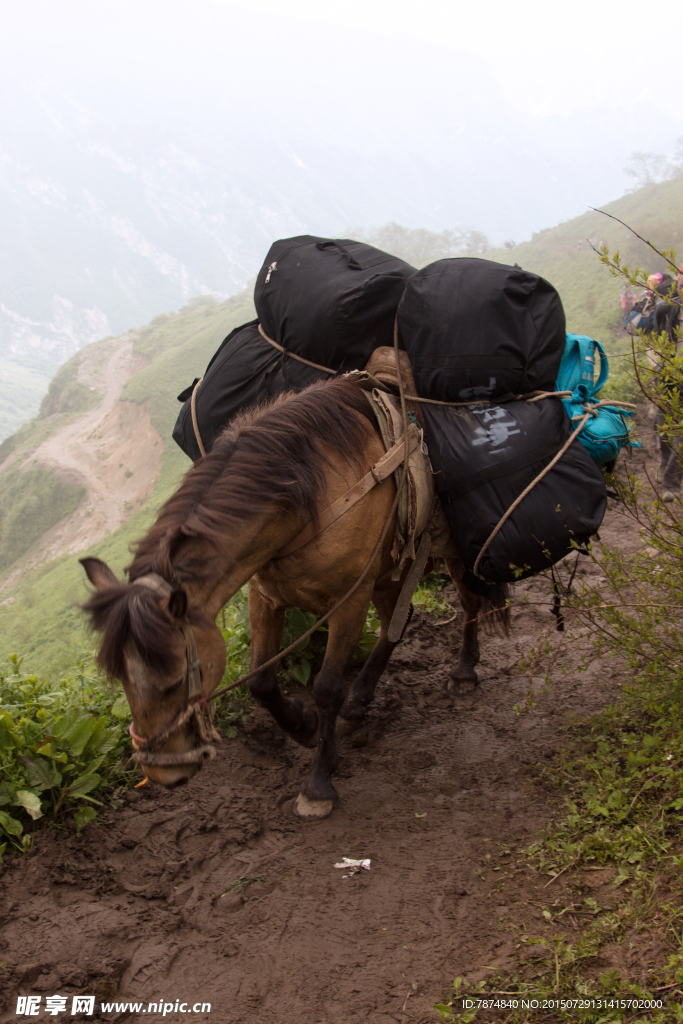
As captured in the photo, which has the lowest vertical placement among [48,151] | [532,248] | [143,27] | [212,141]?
[532,248]

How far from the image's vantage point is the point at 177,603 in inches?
74.0

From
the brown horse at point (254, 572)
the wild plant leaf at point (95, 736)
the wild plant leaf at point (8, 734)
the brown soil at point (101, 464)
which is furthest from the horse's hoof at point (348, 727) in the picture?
the brown soil at point (101, 464)

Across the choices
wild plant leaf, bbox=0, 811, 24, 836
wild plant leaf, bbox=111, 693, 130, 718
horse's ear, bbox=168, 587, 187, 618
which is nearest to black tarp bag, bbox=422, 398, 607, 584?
horse's ear, bbox=168, 587, 187, 618

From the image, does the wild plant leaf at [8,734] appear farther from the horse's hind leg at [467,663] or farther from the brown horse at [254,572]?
the horse's hind leg at [467,663]

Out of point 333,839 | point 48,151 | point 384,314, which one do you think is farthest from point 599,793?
point 48,151

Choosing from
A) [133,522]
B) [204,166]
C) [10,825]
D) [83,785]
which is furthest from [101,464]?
[204,166]

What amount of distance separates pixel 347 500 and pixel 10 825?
203 cm

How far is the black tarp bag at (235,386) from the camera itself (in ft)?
10.2

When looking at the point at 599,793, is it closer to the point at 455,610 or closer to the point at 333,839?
the point at 333,839

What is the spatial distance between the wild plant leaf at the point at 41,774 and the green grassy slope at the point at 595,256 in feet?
40.4

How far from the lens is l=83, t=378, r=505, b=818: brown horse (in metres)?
1.90

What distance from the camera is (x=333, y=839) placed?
2.87 metres

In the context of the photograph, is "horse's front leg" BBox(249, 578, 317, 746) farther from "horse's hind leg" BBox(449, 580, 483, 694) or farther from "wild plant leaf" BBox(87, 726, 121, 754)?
"horse's hind leg" BBox(449, 580, 483, 694)

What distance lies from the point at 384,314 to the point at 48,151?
158440 mm
